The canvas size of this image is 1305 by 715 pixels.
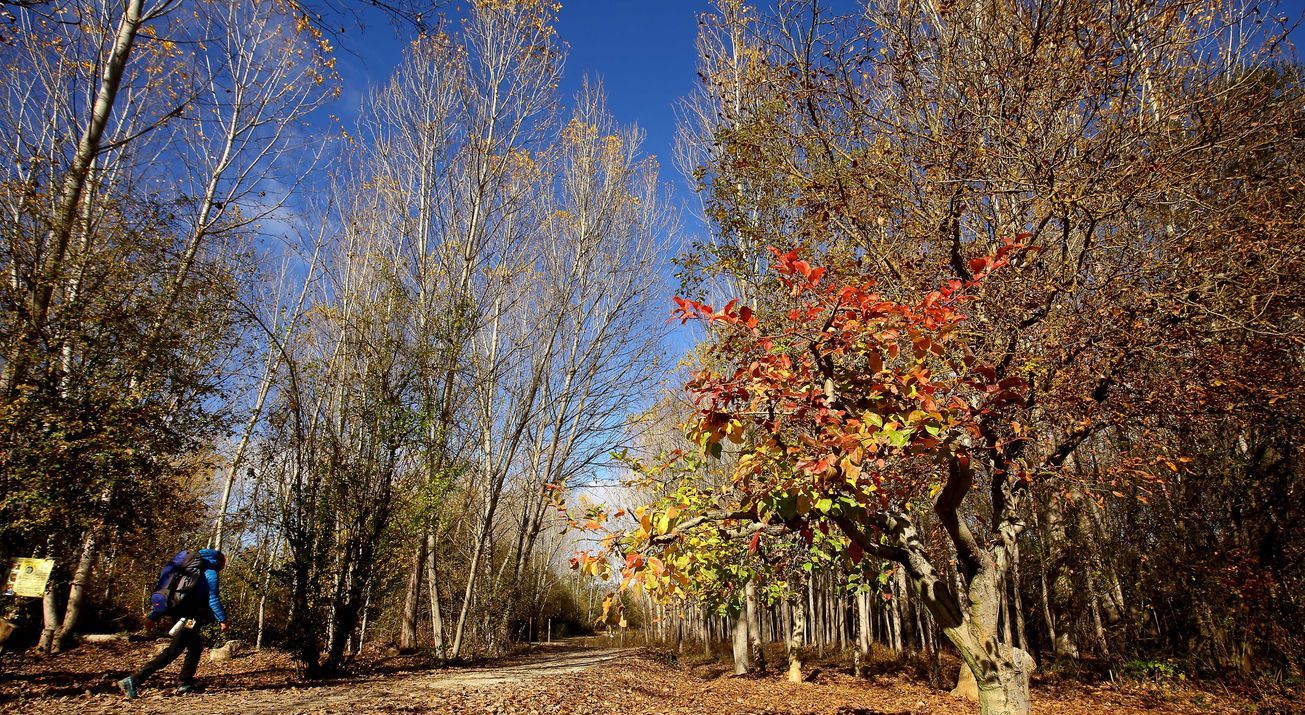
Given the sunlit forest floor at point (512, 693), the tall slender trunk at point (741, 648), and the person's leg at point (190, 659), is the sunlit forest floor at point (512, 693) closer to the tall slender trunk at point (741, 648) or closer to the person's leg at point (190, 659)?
the person's leg at point (190, 659)

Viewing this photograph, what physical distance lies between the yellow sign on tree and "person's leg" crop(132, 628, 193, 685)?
119 centimetres

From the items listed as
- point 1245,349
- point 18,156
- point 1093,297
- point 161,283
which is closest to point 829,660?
point 1245,349

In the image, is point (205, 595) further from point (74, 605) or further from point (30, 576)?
point (74, 605)

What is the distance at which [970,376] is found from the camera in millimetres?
2549

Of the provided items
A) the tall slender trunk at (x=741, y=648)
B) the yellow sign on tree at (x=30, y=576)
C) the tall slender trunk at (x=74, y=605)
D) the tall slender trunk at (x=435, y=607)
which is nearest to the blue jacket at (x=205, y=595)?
the yellow sign on tree at (x=30, y=576)

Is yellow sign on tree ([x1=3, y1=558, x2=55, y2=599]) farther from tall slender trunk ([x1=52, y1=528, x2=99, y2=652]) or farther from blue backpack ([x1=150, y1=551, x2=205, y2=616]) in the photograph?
tall slender trunk ([x1=52, y1=528, x2=99, y2=652])

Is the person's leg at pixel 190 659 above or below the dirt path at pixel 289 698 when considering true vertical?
above

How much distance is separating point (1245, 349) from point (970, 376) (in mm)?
4766

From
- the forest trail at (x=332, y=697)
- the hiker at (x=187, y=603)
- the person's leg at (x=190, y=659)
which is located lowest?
the forest trail at (x=332, y=697)

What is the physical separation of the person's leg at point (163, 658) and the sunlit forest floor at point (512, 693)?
228mm

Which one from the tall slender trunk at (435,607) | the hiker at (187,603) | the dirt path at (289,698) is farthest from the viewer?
the tall slender trunk at (435,607)

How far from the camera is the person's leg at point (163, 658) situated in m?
5.50

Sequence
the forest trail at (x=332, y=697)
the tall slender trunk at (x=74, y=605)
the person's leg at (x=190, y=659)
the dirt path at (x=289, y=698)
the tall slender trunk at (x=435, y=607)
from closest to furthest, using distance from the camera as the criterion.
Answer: the dirt path at (x=289, y=698), the forest trail at (x=332, y=697), the person's leg at (x=190, y=659), the tall slender trunk at (x=74, y=605), the tall slender trunk at (x=435, y=607)

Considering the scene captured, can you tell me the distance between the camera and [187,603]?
5.77 meters
